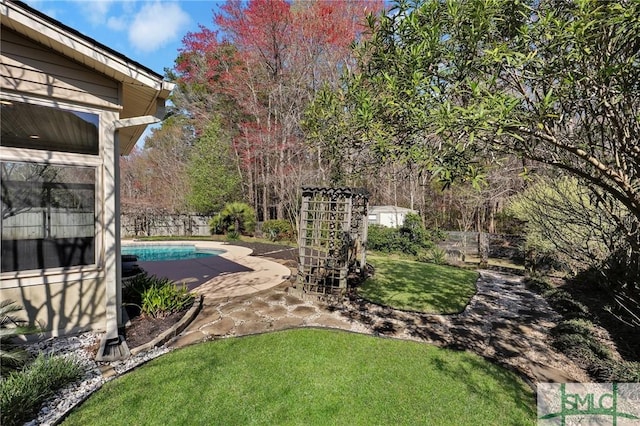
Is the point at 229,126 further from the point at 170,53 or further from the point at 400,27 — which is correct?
the point at 400,27

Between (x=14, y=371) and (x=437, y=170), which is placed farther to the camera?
(x=14, y=371)

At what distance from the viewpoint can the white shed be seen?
57.5 ft

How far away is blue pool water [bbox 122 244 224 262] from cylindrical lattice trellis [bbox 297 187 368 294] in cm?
693

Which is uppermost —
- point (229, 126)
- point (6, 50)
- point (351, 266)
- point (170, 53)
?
point (170, 53)

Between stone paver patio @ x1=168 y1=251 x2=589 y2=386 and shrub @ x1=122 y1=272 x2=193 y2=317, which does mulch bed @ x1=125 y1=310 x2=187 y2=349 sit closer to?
shrub @ x1=122 y1=272 x2=193 y2=317

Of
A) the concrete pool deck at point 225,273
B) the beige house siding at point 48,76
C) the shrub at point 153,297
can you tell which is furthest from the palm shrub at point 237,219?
the beige house siding at point 48,76

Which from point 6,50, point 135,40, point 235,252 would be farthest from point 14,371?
point 135,40

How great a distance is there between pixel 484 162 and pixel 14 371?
206 inches

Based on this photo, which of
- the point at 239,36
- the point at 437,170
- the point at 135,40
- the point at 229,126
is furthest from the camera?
the point at 229,126

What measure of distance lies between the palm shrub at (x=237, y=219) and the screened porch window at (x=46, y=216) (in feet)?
41.1

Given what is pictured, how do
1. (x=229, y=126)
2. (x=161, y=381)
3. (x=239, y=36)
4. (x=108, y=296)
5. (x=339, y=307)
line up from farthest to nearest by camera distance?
(x=229, y=126)
(x=239, y=36)
(x=339, y=307)
(x=108, y=296)
(x=161, y=381)

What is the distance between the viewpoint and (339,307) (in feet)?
19.2

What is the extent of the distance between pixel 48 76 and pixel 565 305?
9.75m

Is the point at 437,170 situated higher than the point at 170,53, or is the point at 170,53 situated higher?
the point at 170,53
